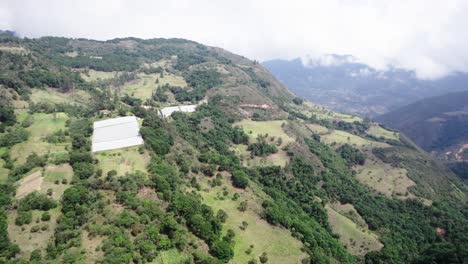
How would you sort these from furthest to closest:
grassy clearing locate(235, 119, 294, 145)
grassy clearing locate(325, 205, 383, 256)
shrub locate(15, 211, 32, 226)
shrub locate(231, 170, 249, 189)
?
1. grassy clearing locate(235, 119, 294, 145)
2. grassy clearing locate(325, 205, 383, 256)
3. shrub locate(231, 170, 249, 189)
4. shrub locate(15, 211, 32, 226)

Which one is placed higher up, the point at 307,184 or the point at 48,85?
the point at 48,85

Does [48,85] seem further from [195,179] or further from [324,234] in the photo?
[324,234]

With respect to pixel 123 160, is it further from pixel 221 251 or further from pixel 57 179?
pixel 221 251

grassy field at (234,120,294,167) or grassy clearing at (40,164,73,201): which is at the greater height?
grassy clearing at (40,164,73,201)

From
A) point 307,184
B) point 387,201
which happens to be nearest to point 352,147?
point 387,201

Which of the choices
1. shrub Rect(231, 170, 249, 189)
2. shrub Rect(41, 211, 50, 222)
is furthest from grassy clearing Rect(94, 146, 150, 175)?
shrub Rect(231, 170, 249, 189)

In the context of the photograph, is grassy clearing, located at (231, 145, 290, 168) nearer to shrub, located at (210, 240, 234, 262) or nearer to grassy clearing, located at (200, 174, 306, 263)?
grassy clearing, located at (200, 174, 306, 263)

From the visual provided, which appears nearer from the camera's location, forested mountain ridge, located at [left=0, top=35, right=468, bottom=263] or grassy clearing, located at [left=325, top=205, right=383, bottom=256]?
forested mountain ridge, located at [left=0, top=35, right=468, bottom=263]

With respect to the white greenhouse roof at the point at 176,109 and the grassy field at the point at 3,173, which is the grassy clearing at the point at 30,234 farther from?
the white greenhouse roof at the point at 176,109
